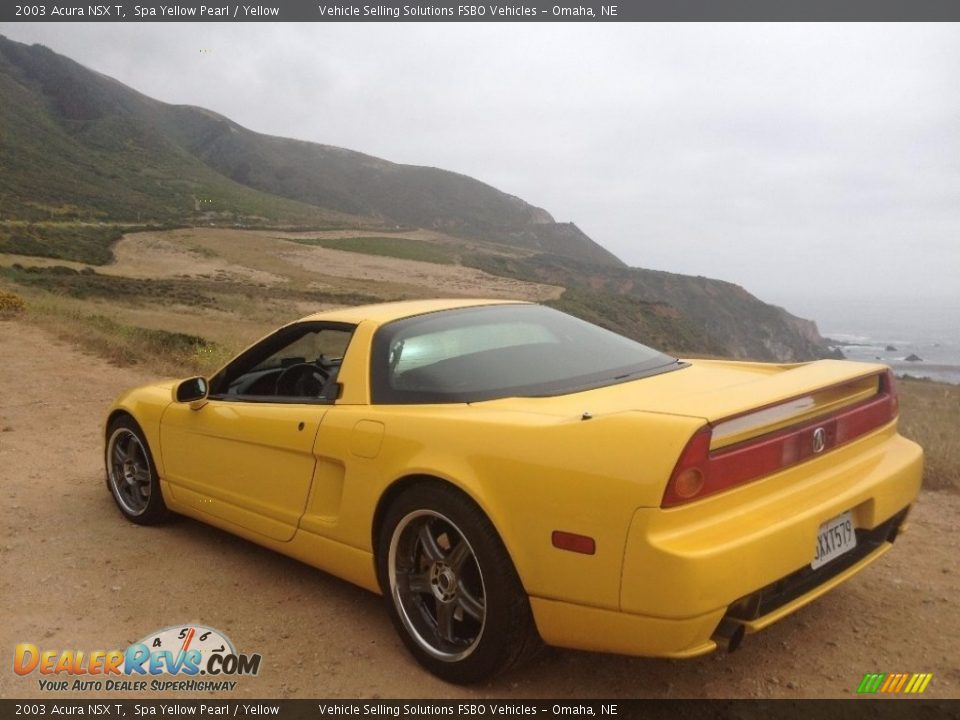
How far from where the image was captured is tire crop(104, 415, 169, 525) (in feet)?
14.3

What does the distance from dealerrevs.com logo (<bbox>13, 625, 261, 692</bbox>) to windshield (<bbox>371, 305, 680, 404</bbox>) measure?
1.14 meters

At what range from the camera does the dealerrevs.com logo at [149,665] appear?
2.78 m

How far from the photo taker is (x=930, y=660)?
9.01ft

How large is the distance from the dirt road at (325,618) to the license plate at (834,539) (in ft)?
1.42

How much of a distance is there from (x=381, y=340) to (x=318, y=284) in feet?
142

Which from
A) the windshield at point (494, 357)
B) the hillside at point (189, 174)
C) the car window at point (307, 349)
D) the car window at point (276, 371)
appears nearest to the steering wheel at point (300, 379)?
the car window at point (276, 371)

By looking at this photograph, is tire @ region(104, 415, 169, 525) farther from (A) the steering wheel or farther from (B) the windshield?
(B) the windshield

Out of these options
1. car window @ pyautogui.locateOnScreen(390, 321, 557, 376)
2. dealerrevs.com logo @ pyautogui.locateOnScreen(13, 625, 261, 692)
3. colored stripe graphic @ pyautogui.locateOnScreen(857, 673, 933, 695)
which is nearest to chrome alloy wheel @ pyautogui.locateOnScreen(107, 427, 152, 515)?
dealerrevs.com logo @ pyautogui.locateOnScreen(13, 625, 261, 692)

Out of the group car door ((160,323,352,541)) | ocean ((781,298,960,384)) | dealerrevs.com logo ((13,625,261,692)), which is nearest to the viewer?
dealerrevs.com logo ((13,625,261,692))

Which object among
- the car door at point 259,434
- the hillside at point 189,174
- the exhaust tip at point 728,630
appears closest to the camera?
the exhaust tip at point 728,630

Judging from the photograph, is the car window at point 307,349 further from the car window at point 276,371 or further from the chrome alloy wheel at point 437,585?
the chrome alloy wheel at point 437,585

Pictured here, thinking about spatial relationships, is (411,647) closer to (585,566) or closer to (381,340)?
(585,566)

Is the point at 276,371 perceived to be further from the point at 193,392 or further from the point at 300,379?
the point at 193,392

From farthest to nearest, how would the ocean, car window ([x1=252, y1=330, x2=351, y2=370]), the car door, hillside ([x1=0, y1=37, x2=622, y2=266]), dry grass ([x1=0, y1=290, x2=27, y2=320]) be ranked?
Result: 1. hillside ([x1=0, y1=37, x2=622, y2=266])
2. the ocean
3. dry grass ([x1=0, y1=290, x2=27, y2=320])
4. car window ([x1=252, y1=330, x2=351, y2=370])
5. the car door
